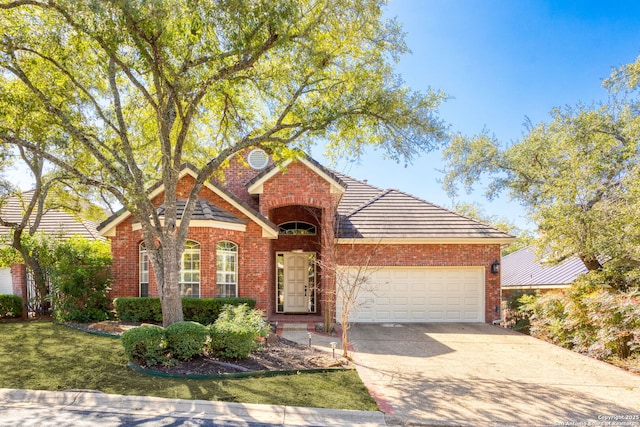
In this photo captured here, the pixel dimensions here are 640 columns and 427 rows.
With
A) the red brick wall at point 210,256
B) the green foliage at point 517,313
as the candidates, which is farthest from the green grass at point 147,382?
the green foliage at point 517,313

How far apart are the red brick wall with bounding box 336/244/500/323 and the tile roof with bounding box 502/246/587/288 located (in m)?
1.54

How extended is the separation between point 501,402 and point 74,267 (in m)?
11.8

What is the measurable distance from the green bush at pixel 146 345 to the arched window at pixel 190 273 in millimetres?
5057

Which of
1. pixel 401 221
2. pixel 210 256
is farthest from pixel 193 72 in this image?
pixel 401 221

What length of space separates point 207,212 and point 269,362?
5984 millimetres

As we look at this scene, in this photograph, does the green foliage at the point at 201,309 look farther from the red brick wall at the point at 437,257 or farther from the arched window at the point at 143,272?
the red brick wall at the point at 437,257

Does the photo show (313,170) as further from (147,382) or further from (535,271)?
(535,271)

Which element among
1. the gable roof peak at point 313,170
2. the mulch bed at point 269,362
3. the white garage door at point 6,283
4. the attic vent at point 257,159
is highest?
the attic vent at point 257,159

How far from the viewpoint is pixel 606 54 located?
1569cm

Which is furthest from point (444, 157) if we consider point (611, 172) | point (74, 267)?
point (74, 267)

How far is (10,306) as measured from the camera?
13328 mm

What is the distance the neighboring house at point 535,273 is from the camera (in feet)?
52.3

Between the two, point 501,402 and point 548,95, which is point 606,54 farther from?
point 501,402

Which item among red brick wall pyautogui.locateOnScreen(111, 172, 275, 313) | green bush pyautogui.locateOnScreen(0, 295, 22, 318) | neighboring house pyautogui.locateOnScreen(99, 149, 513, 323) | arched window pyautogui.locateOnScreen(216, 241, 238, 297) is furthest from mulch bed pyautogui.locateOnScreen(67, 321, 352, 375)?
green bush pyautogui.locateOnScreen(0, 295, 22, 318)
